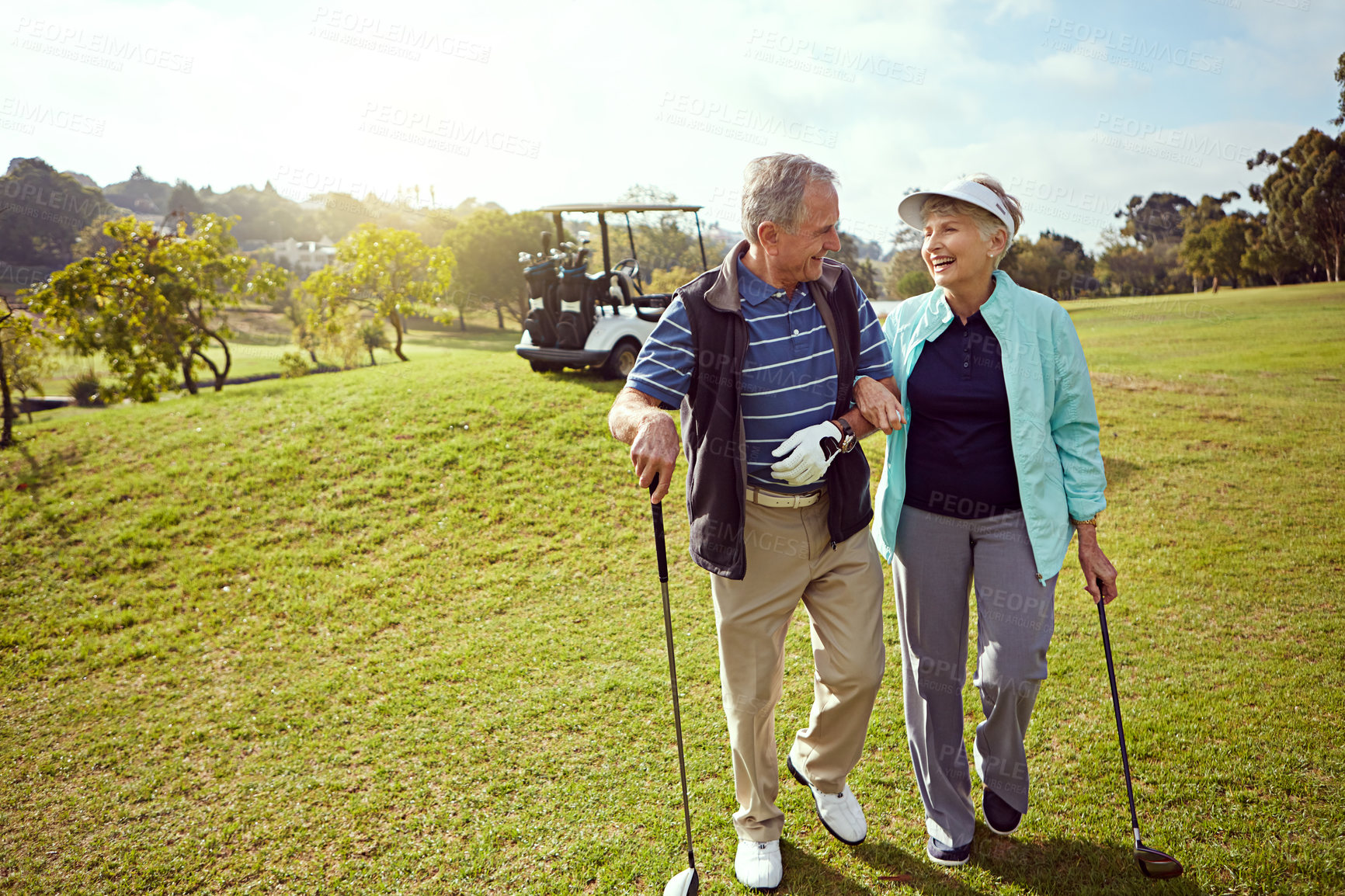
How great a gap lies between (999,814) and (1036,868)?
0.19m

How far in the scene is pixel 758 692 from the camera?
2.47 meters

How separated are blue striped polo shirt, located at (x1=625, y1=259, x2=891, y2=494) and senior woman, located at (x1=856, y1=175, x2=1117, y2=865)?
0.17m

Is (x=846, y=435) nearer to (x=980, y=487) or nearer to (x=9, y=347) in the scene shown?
(x=980, y=487)

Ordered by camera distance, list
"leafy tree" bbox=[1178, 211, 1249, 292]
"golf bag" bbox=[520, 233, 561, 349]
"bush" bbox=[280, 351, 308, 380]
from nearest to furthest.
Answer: "golf bag" bbox=[520, 233, 561, 349] → "bush" bbox=[280, 351, 308, 380] → "leafy tree" bbox=[1178, 211, 1249, 292]

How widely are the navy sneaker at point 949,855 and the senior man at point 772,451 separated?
10.9 inches

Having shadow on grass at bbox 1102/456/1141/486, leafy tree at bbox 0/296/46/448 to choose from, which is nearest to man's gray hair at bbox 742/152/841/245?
shadow on grass at bbox 1102/456/1141/486

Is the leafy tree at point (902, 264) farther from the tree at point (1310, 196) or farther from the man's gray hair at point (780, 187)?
the man's gray hair at point (780, 187)

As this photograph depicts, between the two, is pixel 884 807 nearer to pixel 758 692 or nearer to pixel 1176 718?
pixel 758 692

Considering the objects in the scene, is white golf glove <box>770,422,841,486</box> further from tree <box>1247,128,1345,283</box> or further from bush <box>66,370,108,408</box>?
bush <box>66,370,108,408</box>

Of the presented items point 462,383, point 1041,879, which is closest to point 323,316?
point 462,383

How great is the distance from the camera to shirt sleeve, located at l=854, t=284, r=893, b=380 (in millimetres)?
2480

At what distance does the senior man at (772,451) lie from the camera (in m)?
2.21

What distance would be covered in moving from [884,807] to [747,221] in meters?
2.29

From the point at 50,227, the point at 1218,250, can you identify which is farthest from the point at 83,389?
the point at 1218,250
